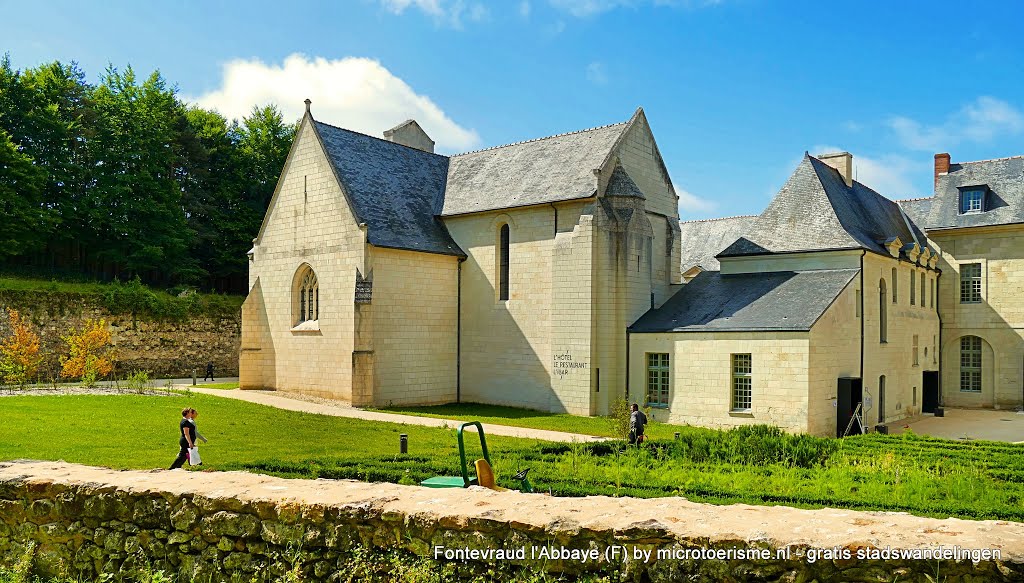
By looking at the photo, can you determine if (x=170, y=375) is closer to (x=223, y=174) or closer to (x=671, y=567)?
(x=223, y=174)

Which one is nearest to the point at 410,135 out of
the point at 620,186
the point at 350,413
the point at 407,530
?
the point at 620,186

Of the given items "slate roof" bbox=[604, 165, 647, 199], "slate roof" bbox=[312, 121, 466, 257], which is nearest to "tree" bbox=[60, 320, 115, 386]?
"slate roof" bbox=[312, 121, 466, 257]

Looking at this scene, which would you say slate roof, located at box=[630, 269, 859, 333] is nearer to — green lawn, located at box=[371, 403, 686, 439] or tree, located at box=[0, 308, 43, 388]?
green lawn, located at box=[371, 403, 686, 439]

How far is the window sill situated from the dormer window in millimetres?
32072

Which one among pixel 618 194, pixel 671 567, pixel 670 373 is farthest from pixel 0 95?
pixel 671 567

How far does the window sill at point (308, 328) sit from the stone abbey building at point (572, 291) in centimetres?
13

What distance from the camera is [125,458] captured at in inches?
620

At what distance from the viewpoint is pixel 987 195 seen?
125 feet

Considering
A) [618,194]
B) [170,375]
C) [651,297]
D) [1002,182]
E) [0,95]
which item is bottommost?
[170,375]

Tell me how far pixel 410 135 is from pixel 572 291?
1612 centimetres

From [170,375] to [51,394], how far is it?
12.8 m

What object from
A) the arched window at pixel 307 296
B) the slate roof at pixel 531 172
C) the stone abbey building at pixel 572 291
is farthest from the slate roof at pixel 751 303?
the arched window at pixel 307 296

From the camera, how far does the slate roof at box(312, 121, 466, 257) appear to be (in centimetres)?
2992

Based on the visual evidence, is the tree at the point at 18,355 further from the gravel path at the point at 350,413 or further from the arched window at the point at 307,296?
the arched window at the point at 307,296
